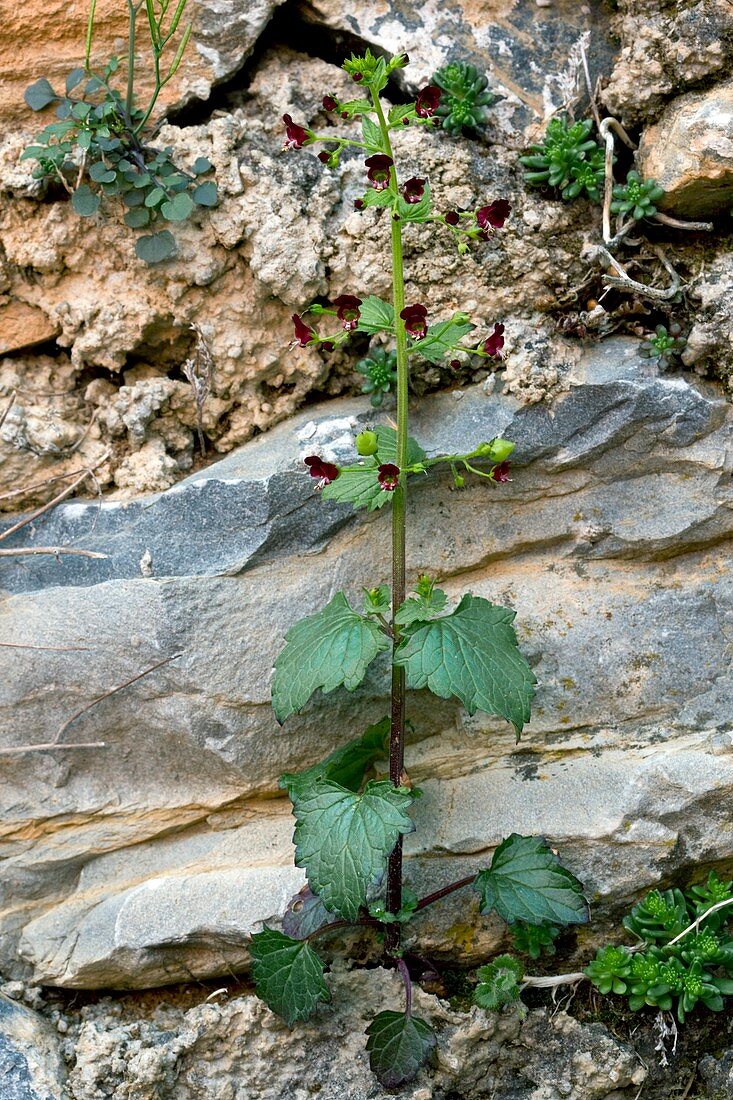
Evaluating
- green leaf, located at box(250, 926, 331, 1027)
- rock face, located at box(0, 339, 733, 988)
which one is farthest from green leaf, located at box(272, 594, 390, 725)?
green leaf, located at box(250, 926, 331, 1027)

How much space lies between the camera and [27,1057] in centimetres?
270

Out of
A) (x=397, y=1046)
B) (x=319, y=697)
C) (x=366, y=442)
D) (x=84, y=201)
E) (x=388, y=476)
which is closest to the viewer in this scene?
(x=366, y=442)

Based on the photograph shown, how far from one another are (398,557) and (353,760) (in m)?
0.68

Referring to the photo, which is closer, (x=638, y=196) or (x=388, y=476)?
(x=388, y=476)

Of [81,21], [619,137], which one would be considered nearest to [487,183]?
[619,137]

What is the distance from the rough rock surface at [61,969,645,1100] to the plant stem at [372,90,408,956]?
0.27m

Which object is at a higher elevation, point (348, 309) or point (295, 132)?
point (295, 132)

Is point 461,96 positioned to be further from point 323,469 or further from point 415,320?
point 323,469

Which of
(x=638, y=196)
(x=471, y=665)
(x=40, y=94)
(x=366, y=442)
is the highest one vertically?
(x=40, y=94)

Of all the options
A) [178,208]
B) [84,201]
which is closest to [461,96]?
[178,208]

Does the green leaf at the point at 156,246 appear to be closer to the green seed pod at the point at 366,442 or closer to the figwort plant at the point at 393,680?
the figwort plant at the point at 393,680

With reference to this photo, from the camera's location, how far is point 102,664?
3.04 metres

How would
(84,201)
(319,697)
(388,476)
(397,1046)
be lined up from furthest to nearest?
1. (84,201)
2. (319,697)
3. (397,1046)
4. (388,476)

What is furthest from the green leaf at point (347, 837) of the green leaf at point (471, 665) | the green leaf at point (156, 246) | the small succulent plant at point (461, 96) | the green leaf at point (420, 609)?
the small succulent plant at point (461, 96)
